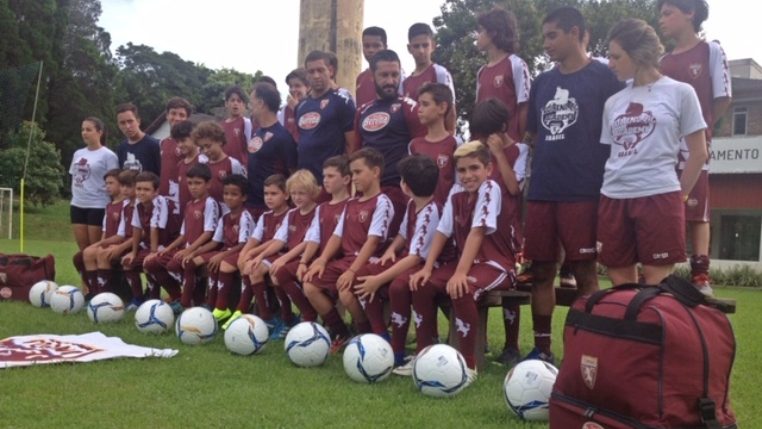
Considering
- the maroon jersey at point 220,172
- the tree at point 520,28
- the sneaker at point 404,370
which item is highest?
the tree at point 520,28

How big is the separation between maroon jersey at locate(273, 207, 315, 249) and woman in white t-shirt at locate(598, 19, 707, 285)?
2946 mm

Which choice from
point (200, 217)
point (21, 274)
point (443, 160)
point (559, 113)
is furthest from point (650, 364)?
point (21, 274)

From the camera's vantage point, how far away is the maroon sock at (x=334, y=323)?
20.7ft

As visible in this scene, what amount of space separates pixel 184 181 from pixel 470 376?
4.77 m

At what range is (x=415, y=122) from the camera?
20.9ft

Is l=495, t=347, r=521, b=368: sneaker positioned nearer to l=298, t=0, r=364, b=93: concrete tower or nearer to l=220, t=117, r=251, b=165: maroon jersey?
l=298, t=0, r=364, b=93: concrete tower

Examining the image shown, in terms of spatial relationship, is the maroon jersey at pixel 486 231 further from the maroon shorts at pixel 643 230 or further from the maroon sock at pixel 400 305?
the maroon shorts at pixel 643 230

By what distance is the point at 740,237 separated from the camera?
25.3 m

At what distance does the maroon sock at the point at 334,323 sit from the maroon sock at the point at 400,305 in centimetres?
80

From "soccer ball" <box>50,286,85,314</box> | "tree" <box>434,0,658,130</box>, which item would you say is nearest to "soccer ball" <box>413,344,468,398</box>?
"soccer ball" <box>50,286,85,314</box>

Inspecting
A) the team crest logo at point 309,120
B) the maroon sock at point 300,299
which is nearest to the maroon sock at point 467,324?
the maroon sock at point 300,299

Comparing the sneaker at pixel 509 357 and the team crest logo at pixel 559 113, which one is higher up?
the team crest logo at pixel 559 113

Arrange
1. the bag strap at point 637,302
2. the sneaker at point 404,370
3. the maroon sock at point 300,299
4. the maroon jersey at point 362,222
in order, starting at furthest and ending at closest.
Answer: the maroon sock at point 300,299
the maroon jersey at point 362,222
the sneaker at point 404,370
the bag strap at point 637,302

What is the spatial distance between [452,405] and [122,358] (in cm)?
252
